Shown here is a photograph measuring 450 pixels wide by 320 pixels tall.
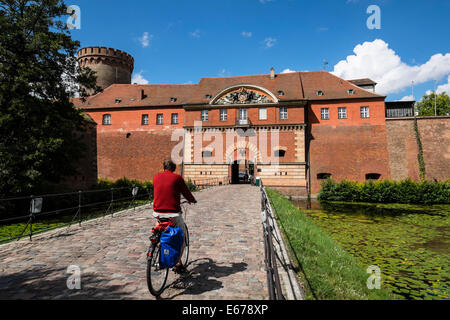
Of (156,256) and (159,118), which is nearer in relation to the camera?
(156,256)

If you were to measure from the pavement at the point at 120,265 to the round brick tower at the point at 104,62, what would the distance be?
34.9 metres

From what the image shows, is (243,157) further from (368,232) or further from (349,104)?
(368,232)

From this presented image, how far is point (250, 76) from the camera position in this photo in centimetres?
3177

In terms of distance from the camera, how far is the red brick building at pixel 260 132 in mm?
26500

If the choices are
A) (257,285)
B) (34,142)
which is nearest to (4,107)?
(34,142)

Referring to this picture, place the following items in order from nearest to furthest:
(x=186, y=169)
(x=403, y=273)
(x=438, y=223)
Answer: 1. (x=403, y=273)
2. (x=438, y=223)
3. (x=186, y=169)

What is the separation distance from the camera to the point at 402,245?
967 centimetres

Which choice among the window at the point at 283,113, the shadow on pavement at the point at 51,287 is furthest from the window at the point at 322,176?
the shadow on pavement at the point at 51,287

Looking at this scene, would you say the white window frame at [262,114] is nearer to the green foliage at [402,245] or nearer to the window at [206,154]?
the window at [206,154]

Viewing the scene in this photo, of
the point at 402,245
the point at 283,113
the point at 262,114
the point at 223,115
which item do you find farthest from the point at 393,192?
the point at 223,115

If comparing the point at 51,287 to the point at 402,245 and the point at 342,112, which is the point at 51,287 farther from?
the point at 342,112

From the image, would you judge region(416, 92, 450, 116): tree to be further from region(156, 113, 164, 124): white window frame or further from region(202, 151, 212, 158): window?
region(156, 113, 164, 124): white window frame

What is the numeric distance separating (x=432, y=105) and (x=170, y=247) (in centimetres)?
5388
